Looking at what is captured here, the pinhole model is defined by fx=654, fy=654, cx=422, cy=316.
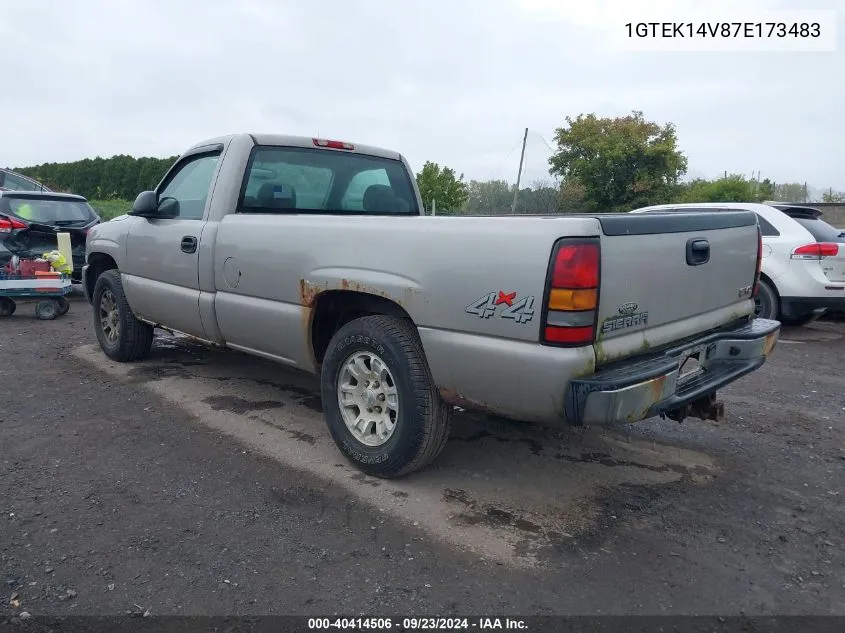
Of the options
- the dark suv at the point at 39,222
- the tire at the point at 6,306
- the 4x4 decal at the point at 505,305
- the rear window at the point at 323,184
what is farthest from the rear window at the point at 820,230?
the tire at the point at 6,306

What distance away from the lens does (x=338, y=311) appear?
379 cm

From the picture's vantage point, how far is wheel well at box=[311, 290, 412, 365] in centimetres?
342

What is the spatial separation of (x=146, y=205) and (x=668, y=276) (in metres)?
3.73

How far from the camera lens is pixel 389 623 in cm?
236

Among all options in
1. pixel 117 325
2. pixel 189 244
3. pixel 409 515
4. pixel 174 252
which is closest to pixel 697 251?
pixel 409 515

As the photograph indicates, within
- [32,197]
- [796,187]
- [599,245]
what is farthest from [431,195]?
[599,245]

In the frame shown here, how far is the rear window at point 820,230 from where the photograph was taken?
24.1 feet

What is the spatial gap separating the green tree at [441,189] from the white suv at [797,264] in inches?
645

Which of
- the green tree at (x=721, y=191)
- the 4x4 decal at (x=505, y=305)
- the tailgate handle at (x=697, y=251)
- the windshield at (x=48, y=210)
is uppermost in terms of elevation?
the green tree at (x=721, y=191)

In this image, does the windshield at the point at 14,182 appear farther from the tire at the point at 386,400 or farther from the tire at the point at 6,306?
the tire at the point at 386,400

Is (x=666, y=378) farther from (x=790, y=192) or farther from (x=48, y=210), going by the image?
(x=790, y=192)

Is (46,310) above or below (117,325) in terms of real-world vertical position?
below

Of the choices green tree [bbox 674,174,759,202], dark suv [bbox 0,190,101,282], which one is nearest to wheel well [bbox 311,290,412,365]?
dark suv [bbox 0,190,101,282]

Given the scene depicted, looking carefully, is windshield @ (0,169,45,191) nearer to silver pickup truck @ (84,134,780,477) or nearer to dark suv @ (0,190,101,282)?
dark suv @ (0,190,101,282)
